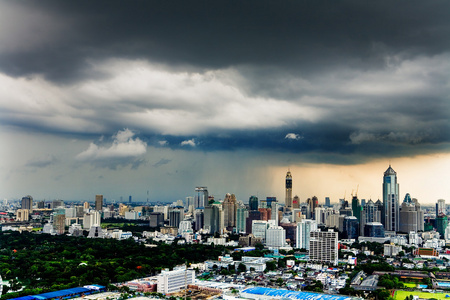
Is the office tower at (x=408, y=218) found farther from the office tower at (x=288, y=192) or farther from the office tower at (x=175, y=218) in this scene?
the office tower at (x=175, y=218)

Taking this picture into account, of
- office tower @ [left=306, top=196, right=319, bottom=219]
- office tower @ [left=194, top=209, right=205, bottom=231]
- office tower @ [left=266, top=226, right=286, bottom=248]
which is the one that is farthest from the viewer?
office tower @ [left=306, top=196, right=319, bottom=219]

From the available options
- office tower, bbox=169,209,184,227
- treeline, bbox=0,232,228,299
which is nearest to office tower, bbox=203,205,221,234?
office tower, bbox=169,209,184,227

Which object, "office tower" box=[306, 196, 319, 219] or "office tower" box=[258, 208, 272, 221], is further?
"office tower" box=[306, 196, 319, 219]

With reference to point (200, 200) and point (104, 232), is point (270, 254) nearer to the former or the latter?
point (104, 232)

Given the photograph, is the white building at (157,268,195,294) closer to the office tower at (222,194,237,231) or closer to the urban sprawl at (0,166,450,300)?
the urban sprawl at (0,166,450,300)

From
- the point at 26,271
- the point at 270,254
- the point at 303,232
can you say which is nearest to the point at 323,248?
the point at 270,254

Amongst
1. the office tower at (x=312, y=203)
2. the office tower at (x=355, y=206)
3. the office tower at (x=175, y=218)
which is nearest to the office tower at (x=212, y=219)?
the office tower at (x=175, y=218)

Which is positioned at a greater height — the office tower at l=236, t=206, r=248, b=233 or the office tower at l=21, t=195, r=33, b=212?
the office tower at l=21, t=195, r=33, b=212
